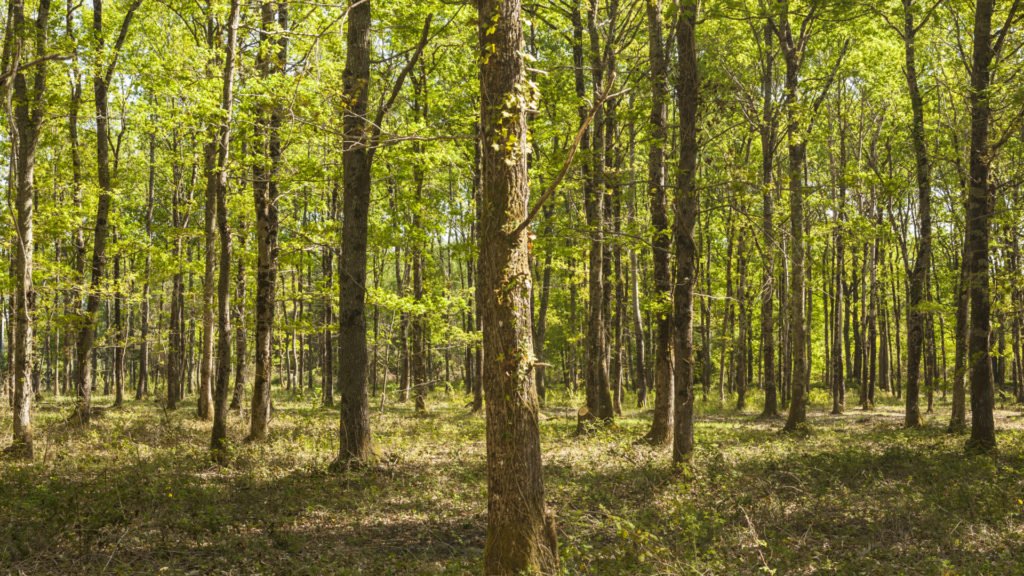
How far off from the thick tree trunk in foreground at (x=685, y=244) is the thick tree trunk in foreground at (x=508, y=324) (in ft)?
15.7

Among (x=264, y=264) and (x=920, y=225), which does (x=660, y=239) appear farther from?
(x=920, y=225)

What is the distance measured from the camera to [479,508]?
387 inches

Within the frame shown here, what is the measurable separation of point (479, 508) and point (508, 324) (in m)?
5.24

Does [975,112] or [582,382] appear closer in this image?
[975,112]

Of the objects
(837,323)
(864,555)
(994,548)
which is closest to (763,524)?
(864,555)

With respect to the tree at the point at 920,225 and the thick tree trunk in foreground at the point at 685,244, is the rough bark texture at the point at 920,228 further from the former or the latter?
the thick tree trunk in foreground at the point at 685,244

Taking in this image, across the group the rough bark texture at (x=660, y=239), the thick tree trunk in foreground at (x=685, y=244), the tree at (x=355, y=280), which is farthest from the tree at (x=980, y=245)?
the tree at (x=355, y=280)

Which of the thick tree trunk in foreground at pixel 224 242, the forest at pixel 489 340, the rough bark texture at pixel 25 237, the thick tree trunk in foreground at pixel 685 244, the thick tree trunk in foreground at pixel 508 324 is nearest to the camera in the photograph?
the thick tree trunk in foreground at pixel 508 324

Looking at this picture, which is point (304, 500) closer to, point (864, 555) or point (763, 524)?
point (763, 524)

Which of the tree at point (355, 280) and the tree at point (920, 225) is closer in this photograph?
the tree at point (355, 280)

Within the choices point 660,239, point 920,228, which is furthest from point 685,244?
point 920,228

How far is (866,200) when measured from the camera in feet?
94.6

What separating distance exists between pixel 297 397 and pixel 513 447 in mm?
26867

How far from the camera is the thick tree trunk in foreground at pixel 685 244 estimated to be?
32.4 feet
